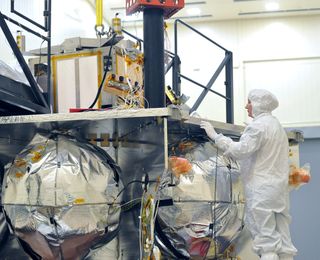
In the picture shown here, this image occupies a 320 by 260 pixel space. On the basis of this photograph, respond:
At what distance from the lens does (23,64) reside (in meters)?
3.14

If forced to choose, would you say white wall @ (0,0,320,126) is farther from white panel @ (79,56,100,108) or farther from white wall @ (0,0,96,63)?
white panel @ (79,56,100,108)

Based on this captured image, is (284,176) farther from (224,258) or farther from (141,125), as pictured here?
(141,125)

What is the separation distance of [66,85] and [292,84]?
6385 millimetres

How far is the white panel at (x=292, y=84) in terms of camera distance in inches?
367

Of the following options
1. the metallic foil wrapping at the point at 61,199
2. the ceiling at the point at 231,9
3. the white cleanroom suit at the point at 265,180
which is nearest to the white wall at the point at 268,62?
the ceiling at the point at 231,9

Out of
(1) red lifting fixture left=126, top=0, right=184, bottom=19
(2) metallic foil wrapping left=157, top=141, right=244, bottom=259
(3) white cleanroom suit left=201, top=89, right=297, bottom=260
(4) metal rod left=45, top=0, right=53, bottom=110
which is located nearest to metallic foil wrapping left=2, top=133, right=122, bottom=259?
(2) metallic foil wrapping left=157, top=141, right=244, bottom=259

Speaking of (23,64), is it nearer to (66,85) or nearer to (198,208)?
(66,85)

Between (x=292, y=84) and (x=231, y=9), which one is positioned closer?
(x=231, y=9)

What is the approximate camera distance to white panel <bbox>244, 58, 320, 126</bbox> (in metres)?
9.31

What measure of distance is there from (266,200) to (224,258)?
52 cm

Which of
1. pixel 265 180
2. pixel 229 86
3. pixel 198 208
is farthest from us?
pixel 229 86

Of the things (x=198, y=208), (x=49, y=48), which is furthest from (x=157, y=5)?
(x=198, y=208)

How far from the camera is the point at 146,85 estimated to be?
327cm

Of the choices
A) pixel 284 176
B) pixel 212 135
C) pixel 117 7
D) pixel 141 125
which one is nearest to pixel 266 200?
pixel 284 176
